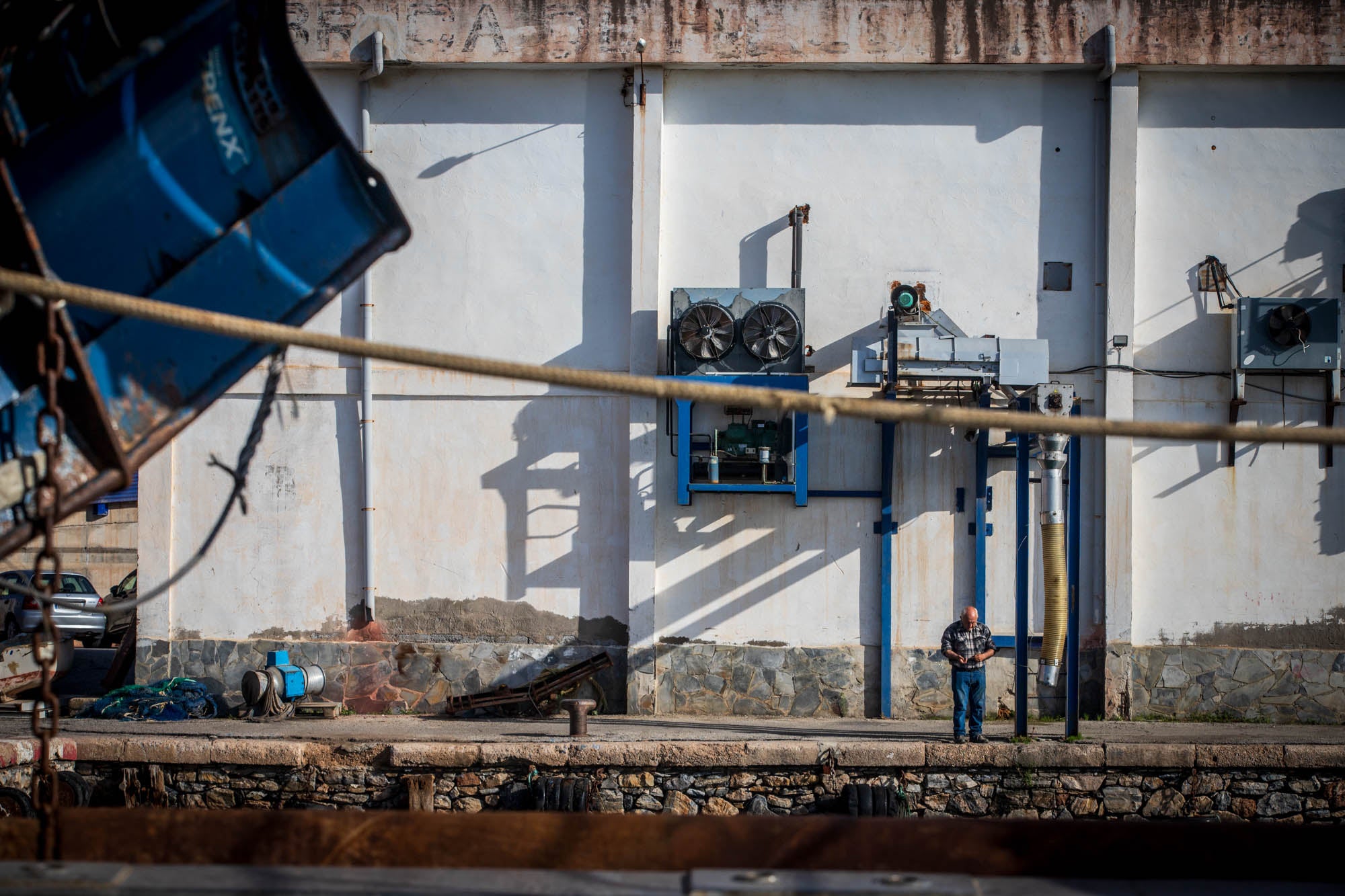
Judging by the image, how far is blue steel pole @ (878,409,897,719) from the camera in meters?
11.4

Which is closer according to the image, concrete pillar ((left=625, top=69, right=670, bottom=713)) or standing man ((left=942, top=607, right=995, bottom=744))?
standing man ((left=942, top=607, right=995, bottom=744))

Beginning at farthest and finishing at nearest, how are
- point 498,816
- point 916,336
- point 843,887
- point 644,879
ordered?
1. point 916,336
2. point 498,816
3. point 644,879
4. point 843,887

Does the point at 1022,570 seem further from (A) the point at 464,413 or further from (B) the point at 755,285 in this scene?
(A) the point at 464,413

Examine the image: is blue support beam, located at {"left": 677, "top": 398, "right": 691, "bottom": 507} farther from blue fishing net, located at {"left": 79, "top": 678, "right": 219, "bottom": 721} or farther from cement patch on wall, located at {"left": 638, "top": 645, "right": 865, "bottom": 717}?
blue fishing net, located at {"left": 79, "top": 678, "right": 219, "bottom": 721}

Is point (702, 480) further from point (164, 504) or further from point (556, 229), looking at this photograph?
point (164, 504)

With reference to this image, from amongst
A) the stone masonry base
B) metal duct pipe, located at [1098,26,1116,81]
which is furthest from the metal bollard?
metal duct pipe, located at [1098,26,1116,81]

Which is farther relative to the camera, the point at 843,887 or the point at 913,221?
the point at 913,221

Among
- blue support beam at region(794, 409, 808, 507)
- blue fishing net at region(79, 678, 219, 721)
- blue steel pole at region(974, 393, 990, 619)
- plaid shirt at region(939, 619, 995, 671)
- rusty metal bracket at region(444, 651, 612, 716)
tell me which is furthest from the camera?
rusty metal bracket at region(444, 651, 612, 716)

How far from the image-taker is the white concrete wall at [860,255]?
38.2 feet

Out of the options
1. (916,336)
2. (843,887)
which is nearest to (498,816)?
(843,887)

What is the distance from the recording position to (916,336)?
34.7 feet

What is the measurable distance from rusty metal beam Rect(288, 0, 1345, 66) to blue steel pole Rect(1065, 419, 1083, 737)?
4652 mm

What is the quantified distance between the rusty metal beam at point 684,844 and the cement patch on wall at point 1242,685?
8839mm

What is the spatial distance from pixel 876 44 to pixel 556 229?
402cm
